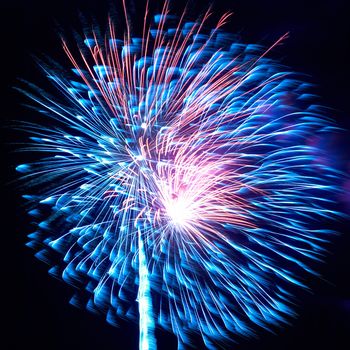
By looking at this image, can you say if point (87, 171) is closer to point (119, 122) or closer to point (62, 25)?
point (119, 122)

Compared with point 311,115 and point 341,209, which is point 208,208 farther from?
point 341,209

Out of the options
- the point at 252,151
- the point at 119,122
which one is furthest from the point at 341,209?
the point at 119,122

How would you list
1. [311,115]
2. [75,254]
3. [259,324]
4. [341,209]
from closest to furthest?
[311,115], [75,254], [341,209], [259,324]

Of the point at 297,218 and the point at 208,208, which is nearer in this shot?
the point at 208,208

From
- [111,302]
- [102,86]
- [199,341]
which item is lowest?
[199,341]

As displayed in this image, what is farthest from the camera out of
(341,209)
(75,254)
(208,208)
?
(341,209)

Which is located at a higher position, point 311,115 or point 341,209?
point 311,115
